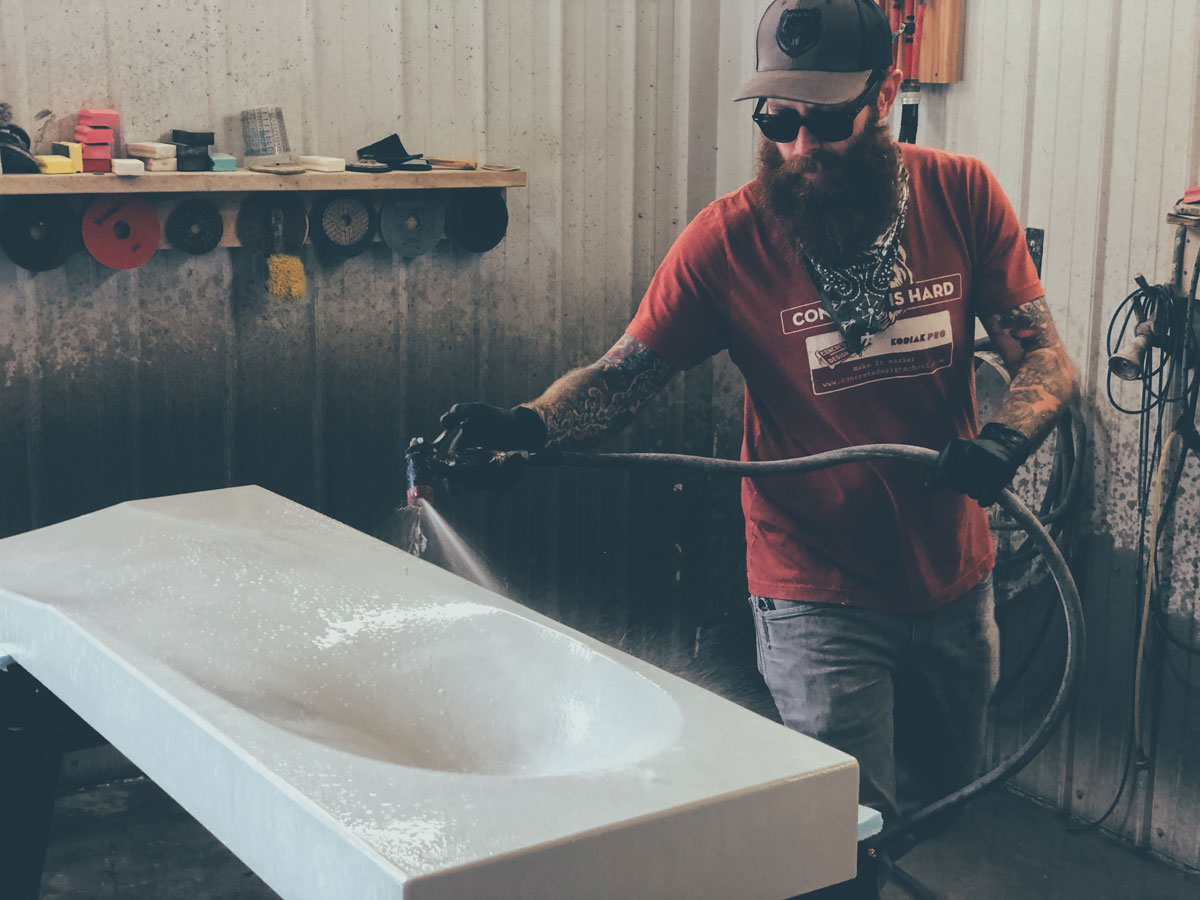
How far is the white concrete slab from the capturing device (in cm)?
121

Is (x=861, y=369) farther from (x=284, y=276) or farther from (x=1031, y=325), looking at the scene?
(x=284, y=276)

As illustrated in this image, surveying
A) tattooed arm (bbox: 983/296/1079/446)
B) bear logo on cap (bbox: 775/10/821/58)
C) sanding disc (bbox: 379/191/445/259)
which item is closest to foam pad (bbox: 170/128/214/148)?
sanding disc (bbox: 379/191/445/259)

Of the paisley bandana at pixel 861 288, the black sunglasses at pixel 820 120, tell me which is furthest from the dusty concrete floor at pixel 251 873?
the black sunglasses at pixel 820 120

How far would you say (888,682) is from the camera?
7.06ft

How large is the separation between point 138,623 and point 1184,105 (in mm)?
2418

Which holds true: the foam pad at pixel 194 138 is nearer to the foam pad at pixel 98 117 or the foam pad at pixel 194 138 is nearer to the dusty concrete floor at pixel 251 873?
the foam pad at pixel 98 117

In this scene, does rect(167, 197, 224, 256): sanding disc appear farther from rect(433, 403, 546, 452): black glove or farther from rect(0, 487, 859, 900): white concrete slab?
rect(433, 403, 546, 452): black glove

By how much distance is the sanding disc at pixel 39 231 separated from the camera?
9.83 feet

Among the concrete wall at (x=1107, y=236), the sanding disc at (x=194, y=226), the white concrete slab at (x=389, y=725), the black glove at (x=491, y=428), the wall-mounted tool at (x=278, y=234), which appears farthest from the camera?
the wall-mounted tool at (x=278, y=234)

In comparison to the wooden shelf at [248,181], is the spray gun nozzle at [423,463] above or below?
below

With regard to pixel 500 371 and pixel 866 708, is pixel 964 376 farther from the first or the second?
pixel 500 371

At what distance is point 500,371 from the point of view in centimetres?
382

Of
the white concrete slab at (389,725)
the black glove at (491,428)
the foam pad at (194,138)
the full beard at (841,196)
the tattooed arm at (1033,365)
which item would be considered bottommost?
the white concrete slab at (389,725)

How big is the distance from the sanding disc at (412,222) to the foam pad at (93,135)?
0.74 metres
